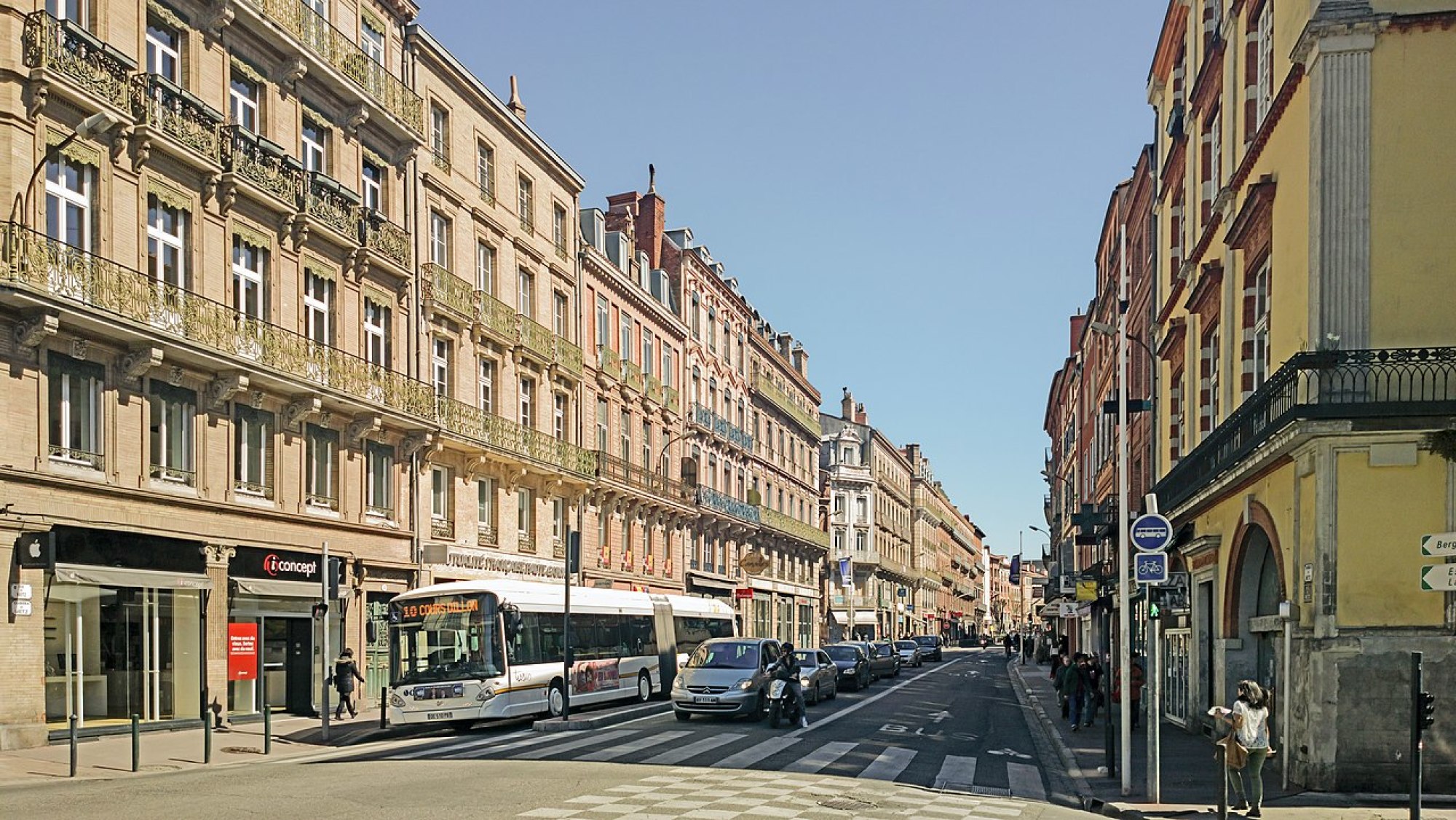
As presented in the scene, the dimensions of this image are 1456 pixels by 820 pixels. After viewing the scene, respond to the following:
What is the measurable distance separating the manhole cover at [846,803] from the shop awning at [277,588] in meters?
14.6

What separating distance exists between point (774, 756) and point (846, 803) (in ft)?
16.6

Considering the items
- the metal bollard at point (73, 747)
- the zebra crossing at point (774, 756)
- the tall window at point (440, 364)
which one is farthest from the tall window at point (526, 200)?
the metal bollard at point (73, 747)

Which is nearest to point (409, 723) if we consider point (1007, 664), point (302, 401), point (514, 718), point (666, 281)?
point (514, 718)

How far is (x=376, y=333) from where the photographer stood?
30.7 meters

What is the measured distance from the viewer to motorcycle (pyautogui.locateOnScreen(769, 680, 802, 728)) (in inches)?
906

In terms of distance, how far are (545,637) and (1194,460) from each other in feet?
41.4

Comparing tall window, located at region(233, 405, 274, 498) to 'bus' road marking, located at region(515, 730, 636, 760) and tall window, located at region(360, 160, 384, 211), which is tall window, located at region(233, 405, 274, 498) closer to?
tall window, located at region(360, 160, 384, 211)

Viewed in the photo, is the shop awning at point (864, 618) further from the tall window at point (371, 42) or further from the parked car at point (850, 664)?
the tall window at point (371, 42)

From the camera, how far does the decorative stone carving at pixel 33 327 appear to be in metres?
19.5

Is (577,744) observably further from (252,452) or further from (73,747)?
(252,452)

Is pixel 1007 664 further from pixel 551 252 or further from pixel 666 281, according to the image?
pixel 551 252

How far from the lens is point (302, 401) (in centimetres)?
2670

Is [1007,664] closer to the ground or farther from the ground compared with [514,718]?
closer to the ground

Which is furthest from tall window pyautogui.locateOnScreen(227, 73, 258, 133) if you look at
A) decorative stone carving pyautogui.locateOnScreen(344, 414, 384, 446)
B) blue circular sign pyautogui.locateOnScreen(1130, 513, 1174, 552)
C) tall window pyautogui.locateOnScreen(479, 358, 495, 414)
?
blue circular sign pyautogui.locateOnScreen(1130, 513, 1174, 552)
